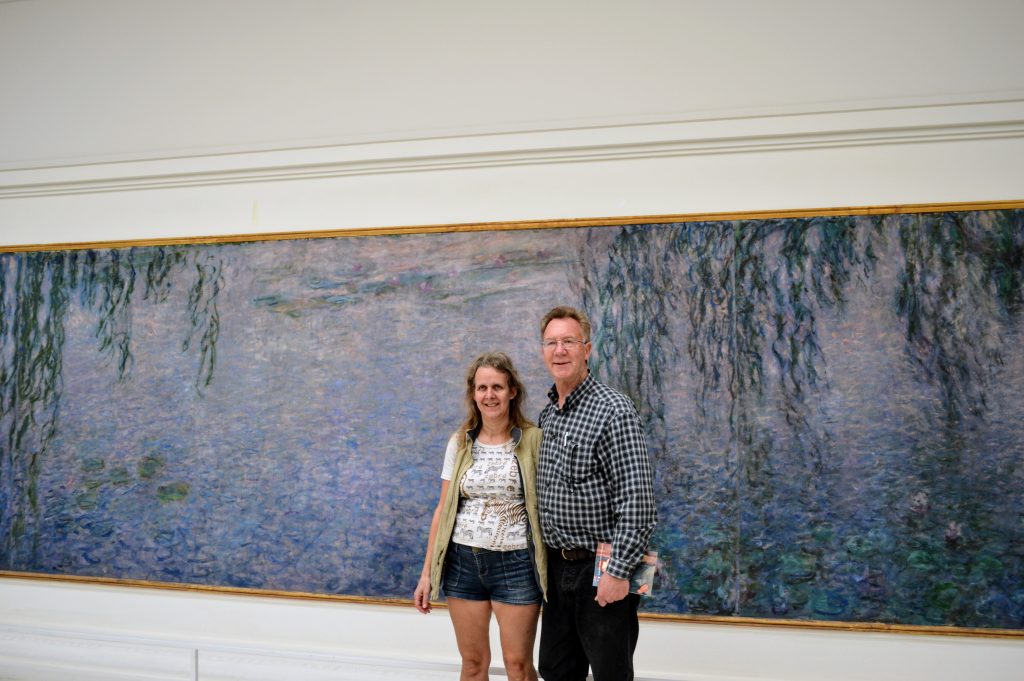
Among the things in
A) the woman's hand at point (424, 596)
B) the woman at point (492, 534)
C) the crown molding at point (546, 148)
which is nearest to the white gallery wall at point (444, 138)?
the crown molding at point (546, 148)

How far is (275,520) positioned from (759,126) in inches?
134

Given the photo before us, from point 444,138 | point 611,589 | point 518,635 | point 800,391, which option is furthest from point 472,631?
point 444,138

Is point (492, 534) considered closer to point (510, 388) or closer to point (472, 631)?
point (472, 631)

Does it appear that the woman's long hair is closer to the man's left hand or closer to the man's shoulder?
the man's shoulder

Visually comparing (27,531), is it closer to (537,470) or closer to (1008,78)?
(537,470)

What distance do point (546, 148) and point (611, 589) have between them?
8.14 feet

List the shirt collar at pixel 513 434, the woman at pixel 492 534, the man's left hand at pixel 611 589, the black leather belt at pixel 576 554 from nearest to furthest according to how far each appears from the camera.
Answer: the man's left hand at pixel 611 589, the black leather belt at pixel 576 554, the woman at pixel 492 534, the shirt collar at pixel 513 434

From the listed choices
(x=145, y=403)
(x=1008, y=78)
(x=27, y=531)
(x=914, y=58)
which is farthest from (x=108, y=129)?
(x=1008, y=78)

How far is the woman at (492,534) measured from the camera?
2836 millimetres

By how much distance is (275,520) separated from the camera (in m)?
4.41

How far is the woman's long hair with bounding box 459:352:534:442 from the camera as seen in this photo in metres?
2.93

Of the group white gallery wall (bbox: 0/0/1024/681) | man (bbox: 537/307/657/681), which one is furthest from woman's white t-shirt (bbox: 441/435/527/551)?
white gallery wall (bbox: 0/0/1024/681)

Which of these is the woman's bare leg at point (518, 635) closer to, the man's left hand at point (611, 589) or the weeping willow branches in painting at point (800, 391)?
the man's left hand at point (611, 589)

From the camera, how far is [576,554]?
108 inches
